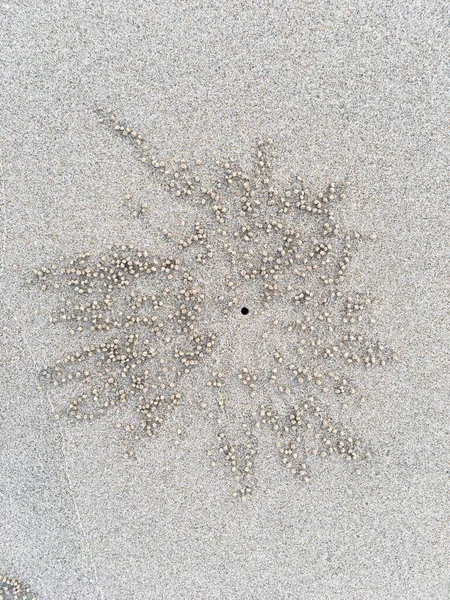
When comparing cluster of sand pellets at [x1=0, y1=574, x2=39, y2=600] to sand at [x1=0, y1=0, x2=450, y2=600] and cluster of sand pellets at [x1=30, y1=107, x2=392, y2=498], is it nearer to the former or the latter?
sand at [x1=0, y1=0, x2=450, y2=600]

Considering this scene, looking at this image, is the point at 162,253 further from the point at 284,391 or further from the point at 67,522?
the point at 67,522

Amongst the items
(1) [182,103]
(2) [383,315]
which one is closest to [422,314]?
(2) [383,315]

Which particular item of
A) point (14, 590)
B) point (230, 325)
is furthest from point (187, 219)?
point (14, 590)

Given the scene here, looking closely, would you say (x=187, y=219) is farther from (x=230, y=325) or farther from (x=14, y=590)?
(x=14, y=590)

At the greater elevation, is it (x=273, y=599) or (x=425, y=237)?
(x=425, y=237)

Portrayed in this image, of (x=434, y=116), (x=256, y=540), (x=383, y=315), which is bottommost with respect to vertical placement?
(x=256, y=540)

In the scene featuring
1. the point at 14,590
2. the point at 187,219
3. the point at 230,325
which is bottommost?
the point at 14,590

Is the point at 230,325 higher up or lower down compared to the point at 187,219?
lower down
